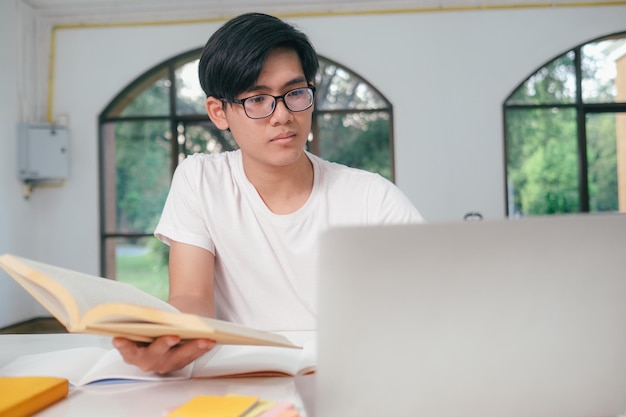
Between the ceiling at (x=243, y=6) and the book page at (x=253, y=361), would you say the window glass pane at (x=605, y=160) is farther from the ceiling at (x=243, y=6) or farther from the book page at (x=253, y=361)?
the book page at (x=253, y=361)

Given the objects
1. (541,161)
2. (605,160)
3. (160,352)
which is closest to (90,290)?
(160,352)

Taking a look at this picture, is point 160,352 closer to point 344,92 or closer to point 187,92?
point 344,92

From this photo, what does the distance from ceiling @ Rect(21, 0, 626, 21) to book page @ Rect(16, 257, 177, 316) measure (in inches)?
192

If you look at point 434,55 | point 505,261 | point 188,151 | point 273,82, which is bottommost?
point 505,261

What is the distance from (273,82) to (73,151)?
16.0 ft

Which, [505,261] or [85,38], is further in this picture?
[85,38]

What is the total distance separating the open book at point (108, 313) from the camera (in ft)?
1.99

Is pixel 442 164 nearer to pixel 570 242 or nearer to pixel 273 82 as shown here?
pixel 273 82

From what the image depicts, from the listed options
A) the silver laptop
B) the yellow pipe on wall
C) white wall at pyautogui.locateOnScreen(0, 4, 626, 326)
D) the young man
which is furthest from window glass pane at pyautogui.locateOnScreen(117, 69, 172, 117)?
the silver laptop

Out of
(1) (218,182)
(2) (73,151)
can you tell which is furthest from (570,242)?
(2) (73,151)

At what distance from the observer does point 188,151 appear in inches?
217

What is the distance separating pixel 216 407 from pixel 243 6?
16.9 feet

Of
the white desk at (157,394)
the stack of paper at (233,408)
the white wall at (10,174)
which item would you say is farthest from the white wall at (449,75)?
the stack of paper at (233,408)

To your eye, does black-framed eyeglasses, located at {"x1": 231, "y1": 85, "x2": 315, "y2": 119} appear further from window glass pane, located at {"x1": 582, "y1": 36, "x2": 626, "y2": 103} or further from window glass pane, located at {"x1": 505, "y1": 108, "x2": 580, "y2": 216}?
window glass pane, located at {"x1": 582, "y1": 36, "x2": 626, "y2": 103}
